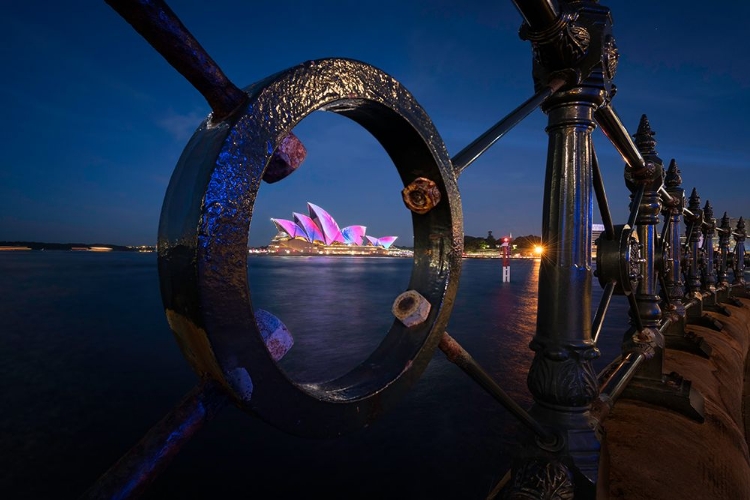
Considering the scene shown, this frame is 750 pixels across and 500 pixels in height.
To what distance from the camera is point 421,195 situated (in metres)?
0.94

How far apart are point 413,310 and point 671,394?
207 cm

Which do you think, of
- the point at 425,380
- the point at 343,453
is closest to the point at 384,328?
the point at 425,380

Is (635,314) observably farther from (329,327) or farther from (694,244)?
(329,327)

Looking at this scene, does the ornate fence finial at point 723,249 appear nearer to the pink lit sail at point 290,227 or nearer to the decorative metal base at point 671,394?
the decorative metal base at point 671,394

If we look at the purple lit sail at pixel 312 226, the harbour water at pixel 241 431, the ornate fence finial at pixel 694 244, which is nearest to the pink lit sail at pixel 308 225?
the purple lit sail at pixel 312 226

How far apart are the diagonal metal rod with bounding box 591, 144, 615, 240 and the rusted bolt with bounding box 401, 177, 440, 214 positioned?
92 cm

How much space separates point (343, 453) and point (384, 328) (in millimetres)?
6857

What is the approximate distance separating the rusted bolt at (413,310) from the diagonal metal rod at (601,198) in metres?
1.05

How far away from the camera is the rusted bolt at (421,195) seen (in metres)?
0.92

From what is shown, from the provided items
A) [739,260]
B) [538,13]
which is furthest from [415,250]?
[739,260]

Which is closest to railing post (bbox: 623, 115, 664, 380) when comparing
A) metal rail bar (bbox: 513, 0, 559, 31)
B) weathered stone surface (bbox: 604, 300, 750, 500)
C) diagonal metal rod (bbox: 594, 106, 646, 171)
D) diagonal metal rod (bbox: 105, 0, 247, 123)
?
diagonal metal rod (bbox: 594, 106, 646, 171)

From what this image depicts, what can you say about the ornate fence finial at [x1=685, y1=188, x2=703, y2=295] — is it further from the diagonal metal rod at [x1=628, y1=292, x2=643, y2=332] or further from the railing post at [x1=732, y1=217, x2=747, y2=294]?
the railing post at [x1=732, y1=217, x2=747, y2=294]

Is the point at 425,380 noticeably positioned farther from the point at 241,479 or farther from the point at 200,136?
the point at 200,136

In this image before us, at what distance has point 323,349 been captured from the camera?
923cm
